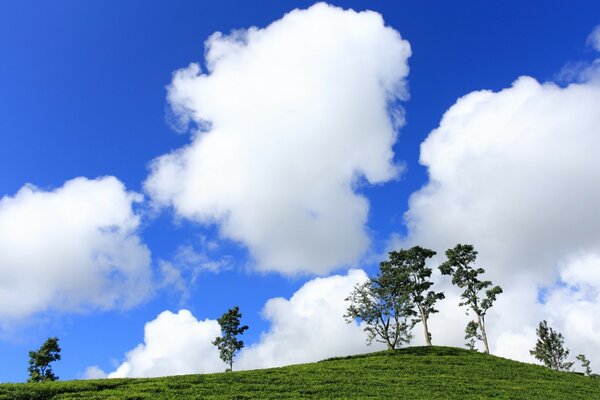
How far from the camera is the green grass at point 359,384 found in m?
34.0

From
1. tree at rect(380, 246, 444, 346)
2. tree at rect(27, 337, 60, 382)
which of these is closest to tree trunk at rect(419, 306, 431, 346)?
tree at rect(380, 246, 444, 346)

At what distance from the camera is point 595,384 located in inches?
2050

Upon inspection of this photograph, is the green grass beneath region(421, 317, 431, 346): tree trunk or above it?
beneath

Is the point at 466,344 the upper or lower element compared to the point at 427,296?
lower

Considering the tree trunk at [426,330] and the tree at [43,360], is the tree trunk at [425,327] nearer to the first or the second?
the tree trunk at [426,330]

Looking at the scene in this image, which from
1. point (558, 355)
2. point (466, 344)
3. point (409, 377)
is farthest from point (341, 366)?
point (558, 355)

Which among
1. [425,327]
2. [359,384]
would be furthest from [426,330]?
[359,384]

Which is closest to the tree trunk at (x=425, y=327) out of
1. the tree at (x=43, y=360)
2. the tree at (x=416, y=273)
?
the tree at (x=416, y=273)

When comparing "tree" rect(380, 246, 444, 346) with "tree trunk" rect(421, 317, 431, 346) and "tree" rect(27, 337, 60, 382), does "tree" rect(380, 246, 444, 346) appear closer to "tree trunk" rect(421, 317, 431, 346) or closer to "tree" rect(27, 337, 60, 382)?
"tree trunk" rect(421, 317, 431, 346)

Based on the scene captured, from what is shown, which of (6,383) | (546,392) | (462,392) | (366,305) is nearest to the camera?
(6,383)

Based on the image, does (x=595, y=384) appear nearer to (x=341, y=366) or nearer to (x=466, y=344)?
(x=341, y=366)

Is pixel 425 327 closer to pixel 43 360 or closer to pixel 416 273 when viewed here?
pixel 416 273

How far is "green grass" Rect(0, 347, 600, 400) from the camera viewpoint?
3400 centimetres

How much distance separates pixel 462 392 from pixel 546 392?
9.31 meters
